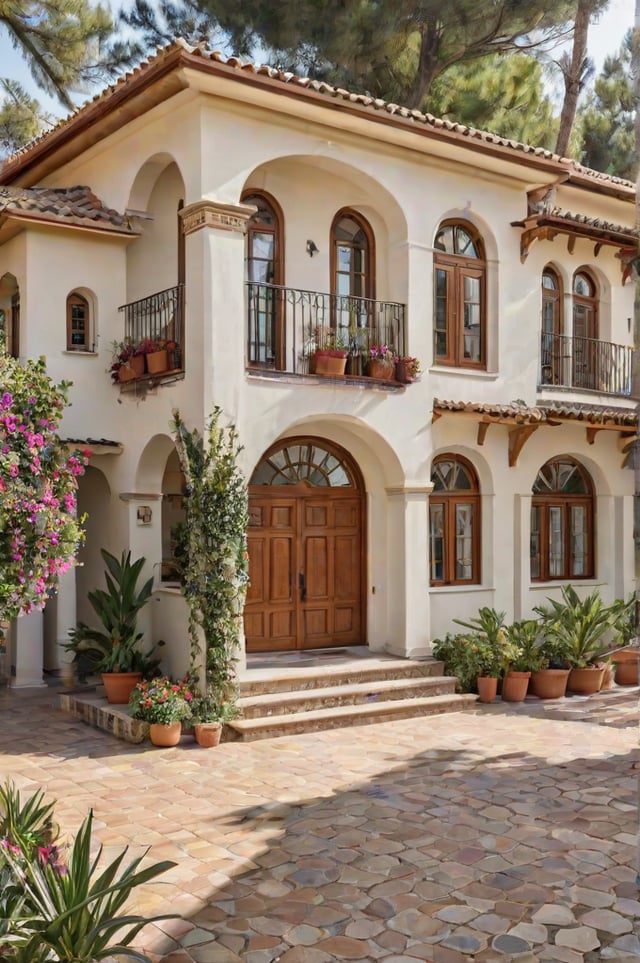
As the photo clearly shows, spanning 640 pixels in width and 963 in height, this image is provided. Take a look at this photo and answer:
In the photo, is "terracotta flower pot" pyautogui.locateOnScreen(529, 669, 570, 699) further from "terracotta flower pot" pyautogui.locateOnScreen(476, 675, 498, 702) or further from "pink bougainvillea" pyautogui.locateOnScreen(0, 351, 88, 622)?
"pink bougainvillea" pyautogui.locateOnScreen(0, 351, 88, 622)

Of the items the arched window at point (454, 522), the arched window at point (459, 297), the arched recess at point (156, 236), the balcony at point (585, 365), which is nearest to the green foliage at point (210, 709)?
the arched window at point (454, 522)

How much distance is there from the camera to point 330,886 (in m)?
6.55

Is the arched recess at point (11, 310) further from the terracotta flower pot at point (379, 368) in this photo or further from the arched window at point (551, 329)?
the arched window at point (551, 329)

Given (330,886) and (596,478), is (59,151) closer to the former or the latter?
(596,478)

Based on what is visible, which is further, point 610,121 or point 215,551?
point 610,121

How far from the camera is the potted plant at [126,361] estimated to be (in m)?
12.5

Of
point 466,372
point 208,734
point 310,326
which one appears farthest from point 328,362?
point 208,734

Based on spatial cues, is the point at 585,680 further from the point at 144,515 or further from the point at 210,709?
the point at 144,515

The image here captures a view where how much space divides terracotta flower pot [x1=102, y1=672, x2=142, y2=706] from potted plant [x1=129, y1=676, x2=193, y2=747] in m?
0.68

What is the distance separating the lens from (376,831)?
25.2 feet

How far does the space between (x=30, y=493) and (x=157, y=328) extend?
6.67 m

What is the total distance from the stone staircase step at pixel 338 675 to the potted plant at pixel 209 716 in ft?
1.44

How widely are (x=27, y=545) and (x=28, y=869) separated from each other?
2.22 meters

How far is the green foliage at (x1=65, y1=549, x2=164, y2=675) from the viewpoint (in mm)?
11742
